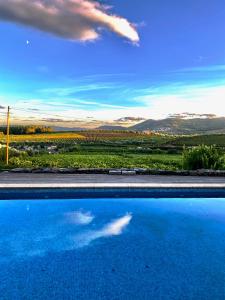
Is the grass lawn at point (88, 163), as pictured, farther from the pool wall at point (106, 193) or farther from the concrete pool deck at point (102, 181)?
the pool wall at point (106, 193)

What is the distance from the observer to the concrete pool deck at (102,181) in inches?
318

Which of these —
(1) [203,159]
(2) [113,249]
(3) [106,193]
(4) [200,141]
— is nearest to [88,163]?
(1) [203,159]

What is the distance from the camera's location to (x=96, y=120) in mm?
22609

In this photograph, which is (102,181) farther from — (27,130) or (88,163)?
(27,130)

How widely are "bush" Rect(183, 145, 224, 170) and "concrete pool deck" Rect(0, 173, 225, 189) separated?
118 cm

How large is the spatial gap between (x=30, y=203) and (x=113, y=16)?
1045cm

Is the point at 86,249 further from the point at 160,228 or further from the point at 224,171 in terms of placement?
the point at 224,171

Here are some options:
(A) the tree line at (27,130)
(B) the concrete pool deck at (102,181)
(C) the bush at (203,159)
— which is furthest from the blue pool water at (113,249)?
(A) the tree line at (27,130)

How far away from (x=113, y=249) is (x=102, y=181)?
135 inches

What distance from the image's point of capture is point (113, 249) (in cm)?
540

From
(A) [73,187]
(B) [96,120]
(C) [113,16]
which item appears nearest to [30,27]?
(C) [113,16]

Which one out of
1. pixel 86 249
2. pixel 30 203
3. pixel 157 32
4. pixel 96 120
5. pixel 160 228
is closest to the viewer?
pixel 86 249

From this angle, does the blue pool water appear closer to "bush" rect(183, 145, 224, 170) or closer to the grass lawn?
"bush" rect(183, 145, 224, 170)

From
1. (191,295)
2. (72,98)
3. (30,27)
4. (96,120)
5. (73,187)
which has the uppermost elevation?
(30,27)
